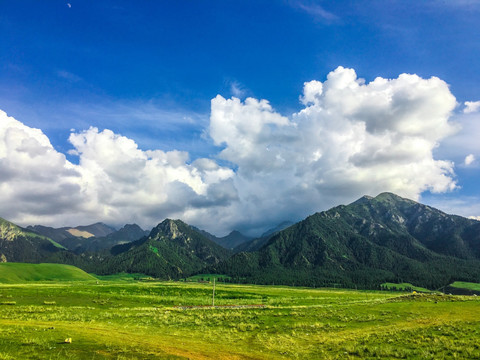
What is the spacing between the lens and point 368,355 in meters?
28.0

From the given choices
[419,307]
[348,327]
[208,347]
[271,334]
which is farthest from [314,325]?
[419,307]

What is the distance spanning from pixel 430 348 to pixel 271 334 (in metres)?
18.9

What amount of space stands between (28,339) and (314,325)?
37.2 meters

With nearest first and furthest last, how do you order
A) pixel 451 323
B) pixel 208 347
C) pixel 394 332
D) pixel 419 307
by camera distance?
pixel 208 347, pixel 394 332, pixel 451 323, pixel 419 307

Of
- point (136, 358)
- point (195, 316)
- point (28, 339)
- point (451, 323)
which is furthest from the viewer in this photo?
point (195, 316)

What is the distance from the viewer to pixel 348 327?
145 feet

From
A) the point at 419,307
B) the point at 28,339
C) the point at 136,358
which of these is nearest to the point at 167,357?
the point at 136,358

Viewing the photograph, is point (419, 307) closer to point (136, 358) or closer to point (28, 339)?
point (136, 358)

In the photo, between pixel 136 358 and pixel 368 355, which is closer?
pixel 136 358

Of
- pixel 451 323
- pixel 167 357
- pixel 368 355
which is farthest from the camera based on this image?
pixel 451 323

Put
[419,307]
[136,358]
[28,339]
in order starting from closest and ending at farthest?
[136,358] → [28,339] → [419,307]

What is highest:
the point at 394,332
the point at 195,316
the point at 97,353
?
the point at 97,353

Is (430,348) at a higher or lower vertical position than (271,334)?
higher

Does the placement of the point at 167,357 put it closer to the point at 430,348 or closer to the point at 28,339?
the point at 28,339
